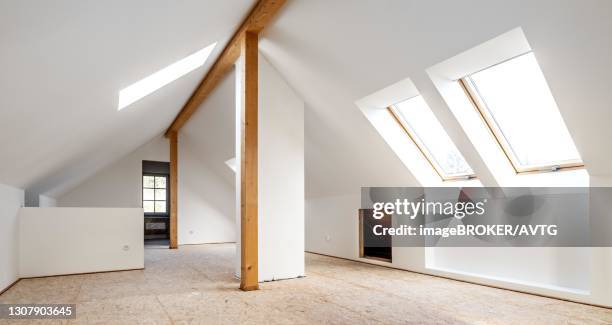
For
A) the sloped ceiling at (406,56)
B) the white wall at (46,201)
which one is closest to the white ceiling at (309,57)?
the sloped ceiling at (406,56)

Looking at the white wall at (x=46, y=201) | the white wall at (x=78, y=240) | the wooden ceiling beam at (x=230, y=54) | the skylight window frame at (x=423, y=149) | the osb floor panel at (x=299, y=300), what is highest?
the wooden ceiling beam at (x=230, y=54)

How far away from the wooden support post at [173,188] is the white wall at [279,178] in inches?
182

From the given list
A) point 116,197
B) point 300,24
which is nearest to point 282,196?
point 300,24

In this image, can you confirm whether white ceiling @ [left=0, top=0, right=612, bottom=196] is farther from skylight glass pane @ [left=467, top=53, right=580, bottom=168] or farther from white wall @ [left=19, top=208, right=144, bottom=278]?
white wall @ [left=19, top=208, right=144, bottom=278]

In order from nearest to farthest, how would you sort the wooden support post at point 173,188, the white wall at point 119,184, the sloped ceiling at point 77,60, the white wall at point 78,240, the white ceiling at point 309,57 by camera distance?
the sloped ceiling at point 77,60
the white ceiling at point 309,57
the white wall at point 78,240
the wooden support post at point 173,188
the white wall at point 119,184

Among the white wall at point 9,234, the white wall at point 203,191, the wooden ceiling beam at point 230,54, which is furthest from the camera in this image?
the white wall at point 203,191

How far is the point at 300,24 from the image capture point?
4430 millimetres

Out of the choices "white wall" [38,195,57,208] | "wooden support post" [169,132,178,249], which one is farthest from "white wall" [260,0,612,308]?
"white wall" [38,195,57,208]

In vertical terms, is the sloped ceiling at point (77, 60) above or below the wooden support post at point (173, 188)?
above

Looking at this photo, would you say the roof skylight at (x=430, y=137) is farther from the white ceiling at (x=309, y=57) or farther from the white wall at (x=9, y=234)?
the white wall at (x=9, y=234)

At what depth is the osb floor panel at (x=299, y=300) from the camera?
3.40 meters

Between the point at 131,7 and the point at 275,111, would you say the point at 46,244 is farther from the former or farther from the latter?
the point at 131,7

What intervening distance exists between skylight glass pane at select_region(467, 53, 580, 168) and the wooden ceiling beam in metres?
2.13

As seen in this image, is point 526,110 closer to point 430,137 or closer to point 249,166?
point 430,137
